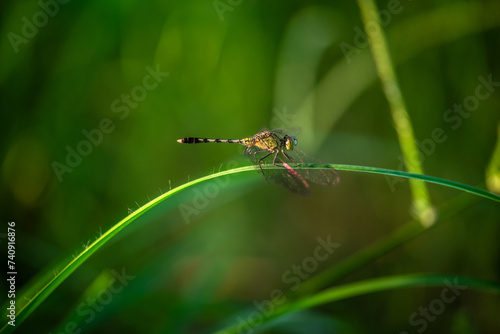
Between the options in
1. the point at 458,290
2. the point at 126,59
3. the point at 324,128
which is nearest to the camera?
the point at 458,290

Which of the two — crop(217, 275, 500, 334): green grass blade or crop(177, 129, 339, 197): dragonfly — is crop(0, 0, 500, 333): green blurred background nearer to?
crop(177, 129, 339, 197): dragonfly

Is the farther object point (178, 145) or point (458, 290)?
point (178, 145)

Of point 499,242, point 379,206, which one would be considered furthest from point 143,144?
point 499,242

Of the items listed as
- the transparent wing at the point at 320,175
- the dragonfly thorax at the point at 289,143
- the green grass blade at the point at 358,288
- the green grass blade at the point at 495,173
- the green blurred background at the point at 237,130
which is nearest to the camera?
the green grass blade at the point at 358,288

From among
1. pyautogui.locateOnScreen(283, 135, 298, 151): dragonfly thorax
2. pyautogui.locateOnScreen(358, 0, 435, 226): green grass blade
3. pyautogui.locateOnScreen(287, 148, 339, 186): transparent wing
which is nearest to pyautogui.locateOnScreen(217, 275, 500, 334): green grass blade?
pyautogui.locateOnScreen(358, 0, 435, 226): green grass blade

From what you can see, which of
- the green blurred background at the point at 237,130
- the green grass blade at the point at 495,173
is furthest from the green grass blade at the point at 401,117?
the green blurred background at the point at 237,130

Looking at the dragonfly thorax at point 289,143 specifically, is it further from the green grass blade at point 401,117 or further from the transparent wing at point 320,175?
the green grass blade at point 401,117

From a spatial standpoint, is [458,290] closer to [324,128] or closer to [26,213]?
[324,128]
